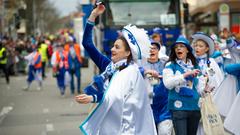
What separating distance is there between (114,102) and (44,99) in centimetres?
1374

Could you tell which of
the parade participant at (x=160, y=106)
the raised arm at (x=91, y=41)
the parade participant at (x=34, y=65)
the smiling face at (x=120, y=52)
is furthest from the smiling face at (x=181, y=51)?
the parade participant at (x=34, y=65)

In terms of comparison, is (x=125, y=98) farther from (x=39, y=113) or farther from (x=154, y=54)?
(x=39, y=113)

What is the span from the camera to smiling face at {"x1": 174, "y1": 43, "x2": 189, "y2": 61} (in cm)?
765

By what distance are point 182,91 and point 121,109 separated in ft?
6.70

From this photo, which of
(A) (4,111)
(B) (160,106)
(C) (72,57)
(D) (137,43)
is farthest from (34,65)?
(D) (137,43)

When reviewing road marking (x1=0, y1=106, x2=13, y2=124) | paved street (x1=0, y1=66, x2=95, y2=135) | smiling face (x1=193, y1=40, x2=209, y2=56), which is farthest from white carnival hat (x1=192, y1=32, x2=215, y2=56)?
road marking (x1=0, y1=106, x2=13, y2=124)

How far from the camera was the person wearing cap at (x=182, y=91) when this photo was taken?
7.49m

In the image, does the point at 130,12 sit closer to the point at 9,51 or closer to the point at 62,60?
the point at 62,60

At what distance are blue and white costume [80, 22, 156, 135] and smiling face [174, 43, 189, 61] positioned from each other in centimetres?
193

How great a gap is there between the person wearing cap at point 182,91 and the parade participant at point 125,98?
1.64 meters

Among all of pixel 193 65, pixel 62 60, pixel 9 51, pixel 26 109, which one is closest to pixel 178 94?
pixel 193 65

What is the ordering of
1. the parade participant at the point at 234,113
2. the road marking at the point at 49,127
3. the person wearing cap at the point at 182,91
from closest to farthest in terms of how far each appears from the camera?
the person wearing cap at the point at 182,91 → the parade participant at the point at 234,113 → the road marking at the point at 49,127

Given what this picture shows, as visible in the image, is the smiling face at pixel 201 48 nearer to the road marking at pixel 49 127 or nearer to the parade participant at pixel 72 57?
the road marking at pixel 49 127

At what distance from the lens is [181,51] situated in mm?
7645
